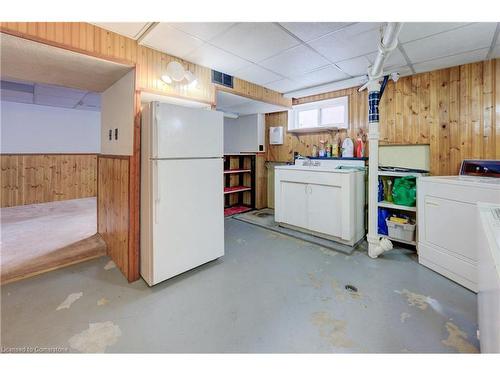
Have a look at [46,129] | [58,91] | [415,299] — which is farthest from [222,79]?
[46,129]

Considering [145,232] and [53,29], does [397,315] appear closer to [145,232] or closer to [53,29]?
[145,232]

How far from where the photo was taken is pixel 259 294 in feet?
6.96

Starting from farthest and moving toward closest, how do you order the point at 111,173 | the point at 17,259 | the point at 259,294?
the point at 111,173
the point at 17,259
the point at 259,294

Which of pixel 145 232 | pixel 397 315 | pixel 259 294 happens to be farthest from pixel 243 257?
pixel 397 315

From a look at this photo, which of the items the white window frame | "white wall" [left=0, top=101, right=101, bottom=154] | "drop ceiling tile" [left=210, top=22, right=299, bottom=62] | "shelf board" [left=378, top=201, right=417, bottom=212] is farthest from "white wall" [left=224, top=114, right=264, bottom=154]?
"white wall" [left=0, top=101, right=101, bottom=154]

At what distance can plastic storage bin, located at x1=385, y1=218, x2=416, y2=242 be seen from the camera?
3.03 meters

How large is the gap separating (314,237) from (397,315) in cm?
177

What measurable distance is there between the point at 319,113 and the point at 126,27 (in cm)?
332

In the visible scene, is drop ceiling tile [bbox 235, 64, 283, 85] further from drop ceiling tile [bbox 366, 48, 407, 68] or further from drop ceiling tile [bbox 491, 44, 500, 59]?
drop ceiling tile [bbox 491, 44, 500, 59]

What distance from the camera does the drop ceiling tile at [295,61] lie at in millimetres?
2605

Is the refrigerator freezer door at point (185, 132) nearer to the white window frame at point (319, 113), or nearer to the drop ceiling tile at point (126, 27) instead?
the drop ceiling tile at point (126, 27)

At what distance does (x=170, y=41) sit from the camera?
7.64 feet

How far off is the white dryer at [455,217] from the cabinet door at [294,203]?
4.88 feet

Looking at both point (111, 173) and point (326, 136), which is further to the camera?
point (326, 136)
